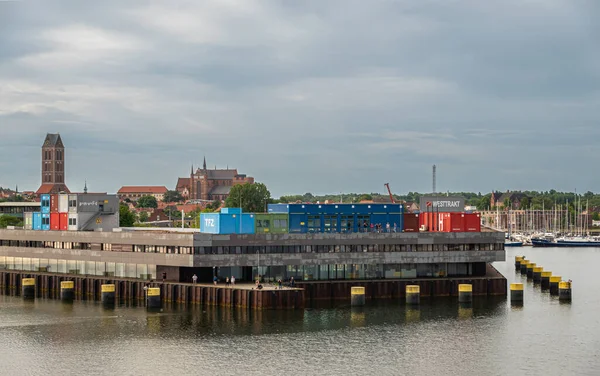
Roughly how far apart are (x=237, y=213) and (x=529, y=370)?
172 feet

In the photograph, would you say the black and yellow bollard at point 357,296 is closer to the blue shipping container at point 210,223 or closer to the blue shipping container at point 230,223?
the blue shipping container at point 230,223

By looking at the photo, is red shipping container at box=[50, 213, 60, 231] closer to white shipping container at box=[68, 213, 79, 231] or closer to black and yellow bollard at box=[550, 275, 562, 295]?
white shipping container at box=[68, 213, 79, 231]

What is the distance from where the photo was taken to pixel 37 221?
158 m

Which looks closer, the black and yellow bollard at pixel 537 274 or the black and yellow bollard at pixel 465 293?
the black and yellow bollard at pixel 465 293

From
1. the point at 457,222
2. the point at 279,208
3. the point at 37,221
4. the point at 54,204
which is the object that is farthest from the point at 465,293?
the point at 37,221

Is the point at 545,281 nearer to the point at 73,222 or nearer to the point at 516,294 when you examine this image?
the point at 516,294

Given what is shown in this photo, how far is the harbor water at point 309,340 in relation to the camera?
87875 mm

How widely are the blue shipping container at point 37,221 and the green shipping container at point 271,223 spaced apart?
140 ft

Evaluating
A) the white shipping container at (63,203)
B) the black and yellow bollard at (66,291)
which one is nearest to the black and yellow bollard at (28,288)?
the black and yellow bollard at (66,291)

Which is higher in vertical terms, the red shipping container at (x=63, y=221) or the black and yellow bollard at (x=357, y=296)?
the red shipping container at (x=63, y=221)

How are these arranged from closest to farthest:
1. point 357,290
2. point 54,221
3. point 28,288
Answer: point 357,290 < point 28,288 < point 54,221

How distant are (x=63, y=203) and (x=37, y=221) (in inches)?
286

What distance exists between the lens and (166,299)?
125375 mm

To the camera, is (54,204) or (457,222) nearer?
(457,222)
